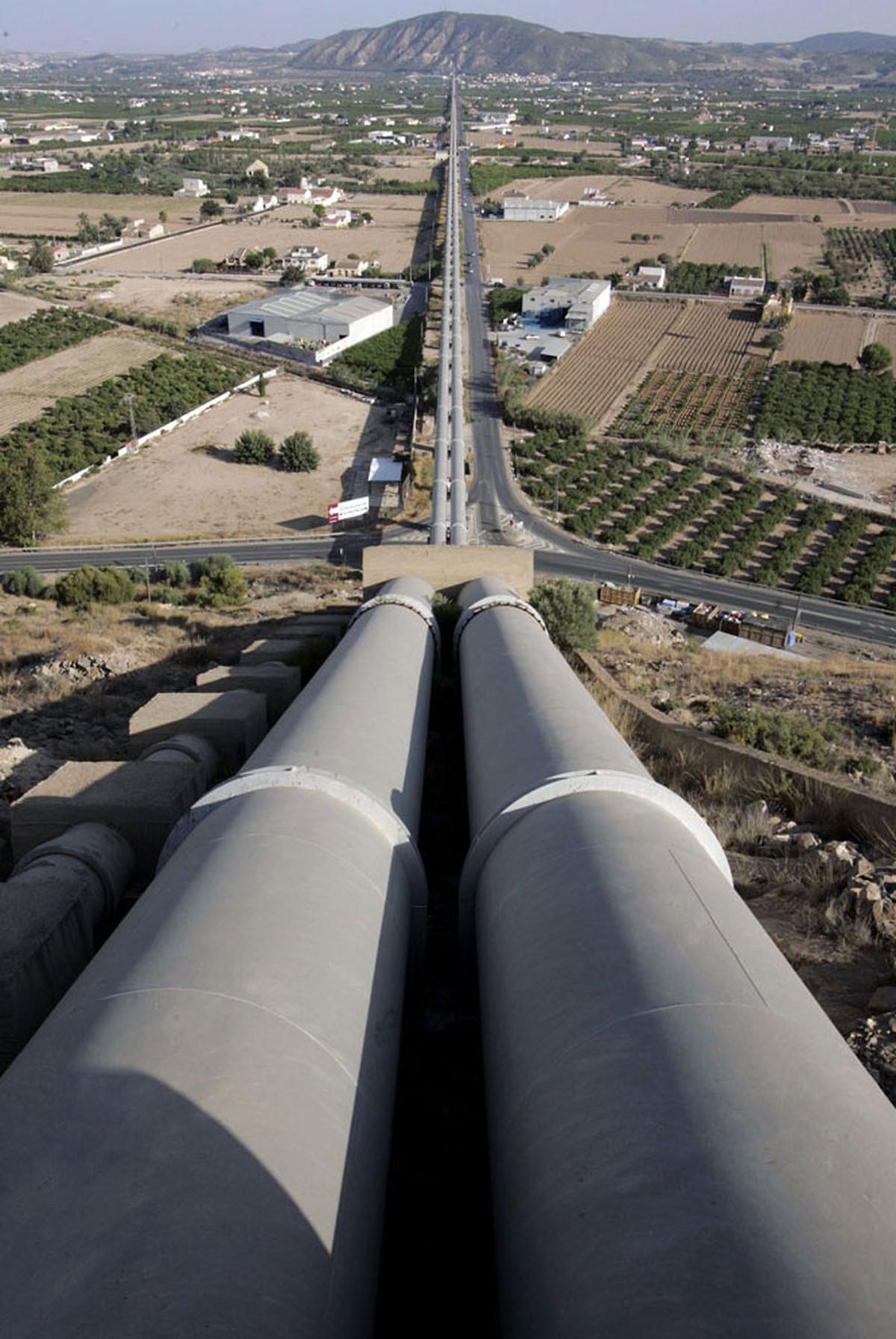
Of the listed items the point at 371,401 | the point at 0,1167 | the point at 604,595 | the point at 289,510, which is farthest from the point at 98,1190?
the point at 371,401

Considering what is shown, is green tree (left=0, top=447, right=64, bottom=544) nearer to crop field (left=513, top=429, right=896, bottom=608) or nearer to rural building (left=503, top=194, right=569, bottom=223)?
crop field (left=513, top=429, right=896, bottom=608)

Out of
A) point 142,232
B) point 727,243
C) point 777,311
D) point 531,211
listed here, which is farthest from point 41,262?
point 727,243

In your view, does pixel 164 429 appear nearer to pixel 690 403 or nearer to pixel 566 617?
pixel 690 403

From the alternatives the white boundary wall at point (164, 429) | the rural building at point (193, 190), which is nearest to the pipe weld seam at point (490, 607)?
the white boundary wall at point (164, 429)

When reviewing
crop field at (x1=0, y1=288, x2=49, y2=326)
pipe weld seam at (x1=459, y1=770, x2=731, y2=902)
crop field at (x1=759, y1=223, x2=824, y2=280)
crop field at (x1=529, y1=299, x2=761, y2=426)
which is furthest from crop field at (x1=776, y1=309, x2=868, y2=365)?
pipe weld seam at (x1=459, y1=770, x2=731, y2=902)

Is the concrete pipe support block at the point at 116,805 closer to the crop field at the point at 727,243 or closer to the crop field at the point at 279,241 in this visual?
the crop field at the point at 279,241

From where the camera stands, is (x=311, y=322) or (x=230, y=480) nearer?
(x=230, y=480)
